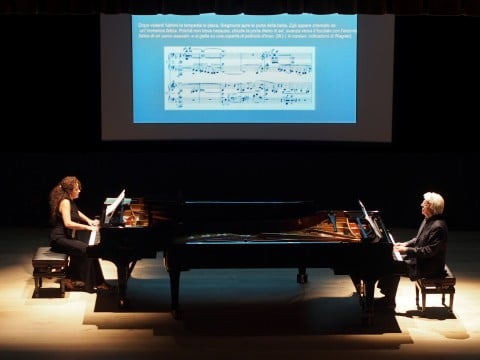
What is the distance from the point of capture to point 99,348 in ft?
22.9

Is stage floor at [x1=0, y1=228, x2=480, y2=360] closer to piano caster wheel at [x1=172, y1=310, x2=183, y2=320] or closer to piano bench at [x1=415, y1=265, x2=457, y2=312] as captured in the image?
piano caster wheel at [x1=172, y1=310, x2=183, y2=320]

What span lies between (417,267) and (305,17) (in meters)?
3.86

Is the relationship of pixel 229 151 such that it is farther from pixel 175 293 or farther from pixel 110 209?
pixel 175 293

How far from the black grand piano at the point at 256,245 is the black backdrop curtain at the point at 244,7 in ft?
7.14

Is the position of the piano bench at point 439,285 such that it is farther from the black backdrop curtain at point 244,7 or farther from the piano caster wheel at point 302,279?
the black backdrop curtain at point 244,7

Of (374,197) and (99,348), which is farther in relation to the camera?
(374,197)

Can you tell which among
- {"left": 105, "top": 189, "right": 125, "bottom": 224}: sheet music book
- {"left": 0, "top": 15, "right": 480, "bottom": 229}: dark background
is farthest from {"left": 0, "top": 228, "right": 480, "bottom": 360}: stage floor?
{"left": 0, "top": 15, "right": 480, "bottom": 229}: dark background

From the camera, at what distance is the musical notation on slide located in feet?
35.4

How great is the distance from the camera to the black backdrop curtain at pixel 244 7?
9383 mm

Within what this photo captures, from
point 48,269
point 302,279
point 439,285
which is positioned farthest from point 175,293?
point 439,285

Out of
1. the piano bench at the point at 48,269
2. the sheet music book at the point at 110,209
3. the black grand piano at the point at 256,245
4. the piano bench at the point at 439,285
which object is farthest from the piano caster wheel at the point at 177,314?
the piano bench at the point at 439,285

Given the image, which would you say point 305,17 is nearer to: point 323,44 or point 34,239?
point 323,44

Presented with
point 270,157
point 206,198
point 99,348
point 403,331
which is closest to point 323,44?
point 270,157

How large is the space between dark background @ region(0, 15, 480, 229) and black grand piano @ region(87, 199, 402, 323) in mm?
2668
